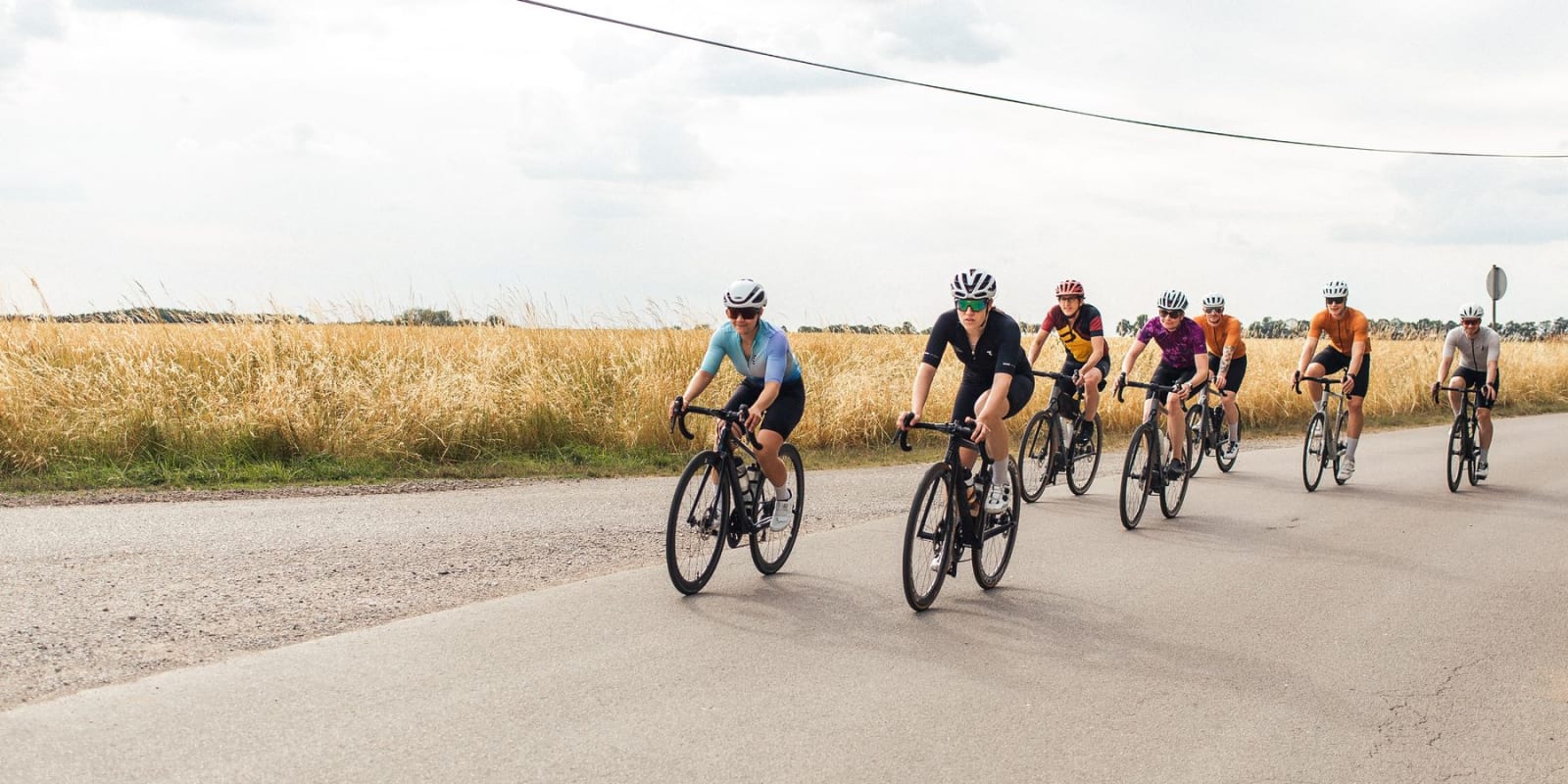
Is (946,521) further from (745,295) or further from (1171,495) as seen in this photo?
A: (1171,495)

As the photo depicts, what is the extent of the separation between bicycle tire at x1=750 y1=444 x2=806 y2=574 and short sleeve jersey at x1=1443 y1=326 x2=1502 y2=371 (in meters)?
8.70

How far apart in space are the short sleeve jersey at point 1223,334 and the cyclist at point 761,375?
285 inches

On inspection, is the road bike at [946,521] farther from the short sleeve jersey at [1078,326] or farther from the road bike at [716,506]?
the short sleeve jersey at [1078,326]

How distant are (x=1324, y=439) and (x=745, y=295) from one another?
8226 millimetres

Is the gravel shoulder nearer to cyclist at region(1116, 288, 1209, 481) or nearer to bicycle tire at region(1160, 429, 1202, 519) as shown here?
bicycle tire at region(1160, 429, 1202, 519)

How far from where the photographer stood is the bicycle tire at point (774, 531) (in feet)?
24.4

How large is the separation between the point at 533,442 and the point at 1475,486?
1101 centimetres

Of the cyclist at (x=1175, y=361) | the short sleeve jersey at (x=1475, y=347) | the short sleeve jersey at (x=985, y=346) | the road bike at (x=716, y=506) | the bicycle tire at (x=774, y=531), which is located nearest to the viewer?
the road bike at (x=716, y=506)

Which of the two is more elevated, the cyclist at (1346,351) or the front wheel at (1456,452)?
the cyclist at (1346,351)

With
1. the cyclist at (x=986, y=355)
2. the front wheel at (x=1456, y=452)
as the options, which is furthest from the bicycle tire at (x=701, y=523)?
the front wheel at (x=1456, y=452)

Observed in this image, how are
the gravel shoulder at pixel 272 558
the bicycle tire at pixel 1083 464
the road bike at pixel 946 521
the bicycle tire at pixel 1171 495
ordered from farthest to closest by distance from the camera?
1. the bicycle tire at pixel 1083 464
2. the bicycle tire at pixel 1171 495
3. the road bike at pixel 946 521
4. the gravel shoulder at pixel 272 558

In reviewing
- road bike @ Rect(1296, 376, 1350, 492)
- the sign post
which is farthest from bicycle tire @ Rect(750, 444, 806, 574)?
the sign post

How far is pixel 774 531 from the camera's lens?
7664 millimetres

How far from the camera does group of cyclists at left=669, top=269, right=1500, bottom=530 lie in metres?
7.11
